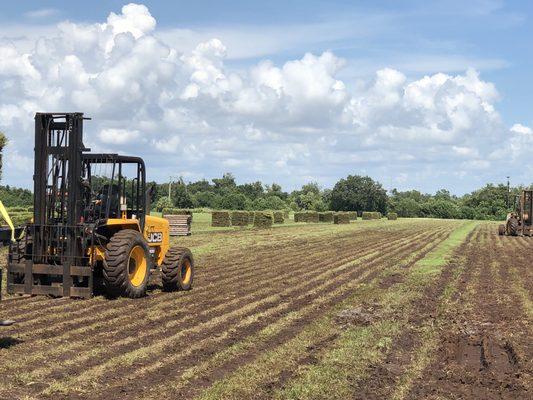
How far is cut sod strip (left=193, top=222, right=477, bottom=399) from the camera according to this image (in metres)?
6.25

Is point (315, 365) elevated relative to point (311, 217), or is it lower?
lower

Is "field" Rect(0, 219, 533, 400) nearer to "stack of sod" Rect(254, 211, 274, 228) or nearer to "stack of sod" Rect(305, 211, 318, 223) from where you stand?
"stack of sod" Rect(254, 211, 274, 228)

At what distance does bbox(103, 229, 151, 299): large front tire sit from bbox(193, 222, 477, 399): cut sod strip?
3.58 m

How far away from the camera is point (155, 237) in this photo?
508 inches

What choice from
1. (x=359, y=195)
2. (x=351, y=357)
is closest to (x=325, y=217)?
(x=359, y=195)

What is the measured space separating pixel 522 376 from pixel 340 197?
11037cm

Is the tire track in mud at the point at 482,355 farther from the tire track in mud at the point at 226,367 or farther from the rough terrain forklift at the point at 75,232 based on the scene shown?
the rough terrain forklift at the point at 75,232

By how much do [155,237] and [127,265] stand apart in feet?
5.89

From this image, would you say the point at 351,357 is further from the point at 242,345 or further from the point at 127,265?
the point at 127,265

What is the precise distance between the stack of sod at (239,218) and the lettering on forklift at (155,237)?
112 ft

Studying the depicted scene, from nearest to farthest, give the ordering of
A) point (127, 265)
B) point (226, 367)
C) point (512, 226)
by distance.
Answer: point (226, 367) < point (127, 265) < point (512, 226)

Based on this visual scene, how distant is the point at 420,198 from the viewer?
6905 inches

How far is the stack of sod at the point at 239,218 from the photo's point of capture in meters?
47.5

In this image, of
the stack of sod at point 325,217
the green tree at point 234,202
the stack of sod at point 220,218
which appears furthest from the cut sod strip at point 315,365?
the green tree at point 234,202
